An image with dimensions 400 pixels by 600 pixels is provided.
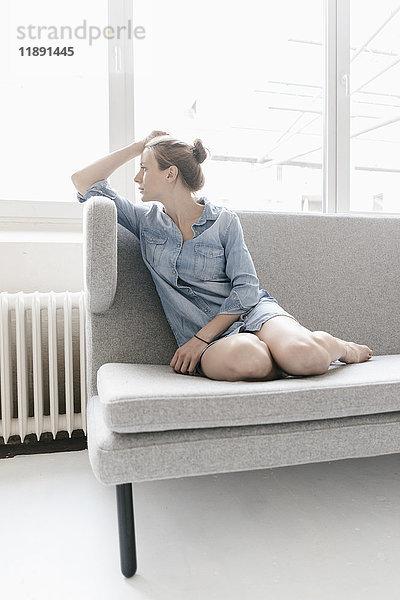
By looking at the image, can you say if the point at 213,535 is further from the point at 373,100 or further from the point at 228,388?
the point at 373,100

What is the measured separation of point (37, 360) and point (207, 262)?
0.74 metres

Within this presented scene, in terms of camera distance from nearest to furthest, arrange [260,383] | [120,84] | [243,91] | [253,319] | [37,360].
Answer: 1. [260,383]
2. [253,319]
3. [37,360]
4. [120,84]
5. [243,91]

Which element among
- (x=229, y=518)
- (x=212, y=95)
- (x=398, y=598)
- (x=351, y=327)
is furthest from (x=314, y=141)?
(x=398, y=598)

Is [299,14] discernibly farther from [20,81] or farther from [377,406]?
[377,406]

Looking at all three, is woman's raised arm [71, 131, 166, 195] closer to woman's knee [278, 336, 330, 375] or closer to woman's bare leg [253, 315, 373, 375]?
woman's bare leg [253, 315, 373, 375]

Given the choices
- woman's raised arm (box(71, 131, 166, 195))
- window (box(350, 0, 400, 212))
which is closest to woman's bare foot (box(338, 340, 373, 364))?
woman's raised arm (box(71, 131, 166, 195))

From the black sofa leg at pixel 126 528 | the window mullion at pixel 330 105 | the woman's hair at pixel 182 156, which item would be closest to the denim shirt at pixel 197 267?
the woman's hair at pixel 182 156

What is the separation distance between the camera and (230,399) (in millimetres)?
969

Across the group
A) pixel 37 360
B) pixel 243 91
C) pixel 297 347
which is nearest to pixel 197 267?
pixel 297 347

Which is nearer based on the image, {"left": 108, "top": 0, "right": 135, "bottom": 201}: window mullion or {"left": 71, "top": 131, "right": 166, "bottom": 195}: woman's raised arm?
{"left": 71, "top": 131, "right": 166, "bottom": 195}: woman's raised arm

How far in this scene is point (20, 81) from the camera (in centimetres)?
204

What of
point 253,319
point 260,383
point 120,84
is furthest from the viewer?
point 120,84

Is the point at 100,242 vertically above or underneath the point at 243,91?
underneath

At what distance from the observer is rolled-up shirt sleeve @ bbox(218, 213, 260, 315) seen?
1.35 meters
